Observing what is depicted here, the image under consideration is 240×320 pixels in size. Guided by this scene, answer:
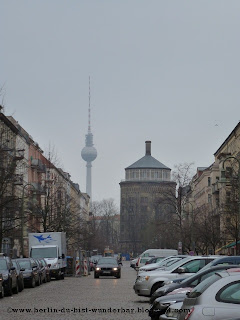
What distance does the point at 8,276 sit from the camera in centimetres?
3353

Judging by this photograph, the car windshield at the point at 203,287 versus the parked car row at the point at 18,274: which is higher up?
the parked car row at the point at 18,274

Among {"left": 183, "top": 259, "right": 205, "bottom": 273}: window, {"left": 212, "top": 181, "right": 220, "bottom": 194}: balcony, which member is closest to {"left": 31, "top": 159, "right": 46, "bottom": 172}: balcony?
{"left": 212, "top": 181, "right": 220, "bottom": 194}: balcony

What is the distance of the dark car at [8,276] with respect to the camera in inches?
1310

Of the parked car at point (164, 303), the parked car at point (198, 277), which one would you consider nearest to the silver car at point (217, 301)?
the parked car at point (164, 303)

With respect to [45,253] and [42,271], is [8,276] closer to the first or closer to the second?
[42,271]

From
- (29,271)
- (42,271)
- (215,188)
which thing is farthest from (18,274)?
(215,188)

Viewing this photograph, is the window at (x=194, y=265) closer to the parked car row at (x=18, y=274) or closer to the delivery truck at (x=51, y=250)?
the parked car row at (x=18, y=274)

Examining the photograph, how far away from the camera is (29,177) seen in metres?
112

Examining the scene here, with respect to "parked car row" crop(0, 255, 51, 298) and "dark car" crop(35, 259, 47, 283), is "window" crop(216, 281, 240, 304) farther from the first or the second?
"dark car" crop(35, 259, 47, 283)

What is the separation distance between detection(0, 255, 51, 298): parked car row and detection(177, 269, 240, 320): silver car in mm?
19989

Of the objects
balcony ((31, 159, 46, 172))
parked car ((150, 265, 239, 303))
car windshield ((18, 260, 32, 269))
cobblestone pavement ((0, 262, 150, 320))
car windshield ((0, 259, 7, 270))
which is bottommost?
cobblestone pavement ((0, 262, 150, 320))

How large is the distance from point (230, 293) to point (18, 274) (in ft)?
86.9

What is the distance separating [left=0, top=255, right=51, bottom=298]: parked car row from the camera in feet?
109

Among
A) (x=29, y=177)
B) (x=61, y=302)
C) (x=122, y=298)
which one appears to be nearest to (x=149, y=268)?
(x=122, y=298)
